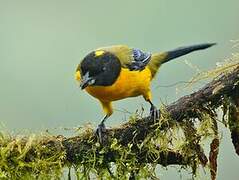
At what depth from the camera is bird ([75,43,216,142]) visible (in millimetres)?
2031

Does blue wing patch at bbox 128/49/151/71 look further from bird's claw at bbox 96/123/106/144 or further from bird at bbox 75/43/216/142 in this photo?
bird's claw at bbox 96/123/106/144

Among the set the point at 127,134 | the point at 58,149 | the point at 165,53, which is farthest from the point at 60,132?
the point at 165,53

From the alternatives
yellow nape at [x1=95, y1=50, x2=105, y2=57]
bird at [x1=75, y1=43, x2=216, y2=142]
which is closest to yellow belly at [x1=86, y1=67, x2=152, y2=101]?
bird at [x1=75, y1=43, x2=216, y2=142]

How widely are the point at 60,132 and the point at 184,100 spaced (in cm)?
39

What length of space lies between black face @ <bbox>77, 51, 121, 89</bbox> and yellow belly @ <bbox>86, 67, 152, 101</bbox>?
2cm

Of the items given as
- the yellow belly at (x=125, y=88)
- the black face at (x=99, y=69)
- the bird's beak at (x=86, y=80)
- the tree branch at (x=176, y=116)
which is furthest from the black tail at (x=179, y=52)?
the tree branch at (x=176, y=116)

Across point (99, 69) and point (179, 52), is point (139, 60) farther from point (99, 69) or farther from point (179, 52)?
point (99, 69)

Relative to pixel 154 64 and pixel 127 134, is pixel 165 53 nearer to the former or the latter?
pixel 154 64

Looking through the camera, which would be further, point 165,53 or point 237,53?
point 165,53

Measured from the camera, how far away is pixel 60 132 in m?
1.79

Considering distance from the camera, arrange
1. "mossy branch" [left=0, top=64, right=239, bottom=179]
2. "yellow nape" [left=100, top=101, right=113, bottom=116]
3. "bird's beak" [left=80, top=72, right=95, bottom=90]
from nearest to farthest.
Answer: "mossy branch" [left=0, top=64, right=239, bottom=179]
"bird's beak" [left=80, top=72, right=95, bottom=90]
"yellow nape" [left=100, top=101, right=113, bottom=116]

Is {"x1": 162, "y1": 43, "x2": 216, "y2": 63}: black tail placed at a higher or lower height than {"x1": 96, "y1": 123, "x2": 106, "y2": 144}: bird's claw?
higher

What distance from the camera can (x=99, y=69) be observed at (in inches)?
80.0

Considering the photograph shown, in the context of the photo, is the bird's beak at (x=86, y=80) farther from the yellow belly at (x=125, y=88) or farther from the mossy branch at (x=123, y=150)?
the mossy branch at (x=123, y=150)
